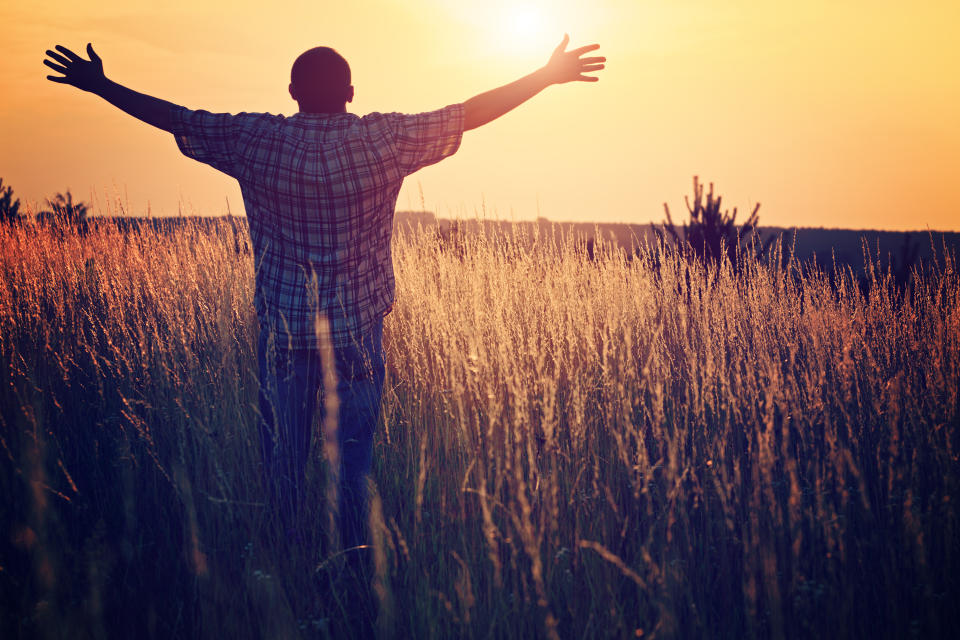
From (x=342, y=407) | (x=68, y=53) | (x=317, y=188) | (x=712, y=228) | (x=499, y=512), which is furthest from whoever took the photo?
(x=712, y=228)

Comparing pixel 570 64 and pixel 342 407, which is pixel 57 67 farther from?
pixel 570 64

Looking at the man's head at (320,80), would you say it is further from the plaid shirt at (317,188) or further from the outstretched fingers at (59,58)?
the outstretched fingers at (59,58)

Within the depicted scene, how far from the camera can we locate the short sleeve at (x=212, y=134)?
79.0 inches

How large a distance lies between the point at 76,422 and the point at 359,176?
8.46ft

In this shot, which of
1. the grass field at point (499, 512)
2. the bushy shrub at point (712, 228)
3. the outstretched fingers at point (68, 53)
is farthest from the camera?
the bushy shrub at point (712, 228)

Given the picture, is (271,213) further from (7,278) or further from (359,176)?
(7,278)

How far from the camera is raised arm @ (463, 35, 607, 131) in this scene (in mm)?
2088

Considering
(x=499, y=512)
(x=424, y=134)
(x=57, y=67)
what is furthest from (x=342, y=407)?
(x=57, y=67)

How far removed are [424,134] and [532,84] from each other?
46 cm

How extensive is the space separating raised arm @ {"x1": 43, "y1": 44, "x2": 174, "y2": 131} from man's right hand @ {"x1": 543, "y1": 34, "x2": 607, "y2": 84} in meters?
1.44

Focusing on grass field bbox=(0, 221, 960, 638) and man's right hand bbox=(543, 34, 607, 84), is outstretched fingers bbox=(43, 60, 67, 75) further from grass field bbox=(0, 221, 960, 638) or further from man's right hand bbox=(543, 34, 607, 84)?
man's right hand bbox=(543, 34, 607, 84)

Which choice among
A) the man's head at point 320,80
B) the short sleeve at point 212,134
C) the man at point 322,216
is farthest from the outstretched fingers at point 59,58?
the man's head at point 320,80

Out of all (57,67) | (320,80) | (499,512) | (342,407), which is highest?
(57,67)

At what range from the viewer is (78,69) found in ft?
7.30
